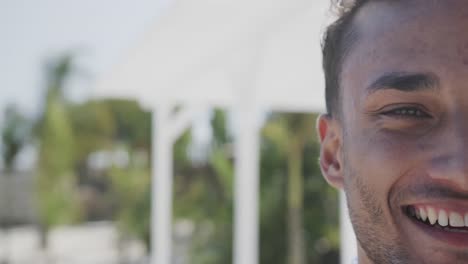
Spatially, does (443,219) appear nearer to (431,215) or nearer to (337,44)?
(431,215)

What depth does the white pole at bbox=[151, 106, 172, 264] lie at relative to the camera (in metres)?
6.40

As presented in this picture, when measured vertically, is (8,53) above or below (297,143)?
above

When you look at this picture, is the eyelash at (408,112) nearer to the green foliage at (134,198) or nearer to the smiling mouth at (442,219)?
the smiling mouth at (442,219)

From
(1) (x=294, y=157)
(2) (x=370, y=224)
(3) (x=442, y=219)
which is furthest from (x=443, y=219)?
(1) (x=294, y=157)

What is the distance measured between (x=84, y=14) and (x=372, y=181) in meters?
33.6

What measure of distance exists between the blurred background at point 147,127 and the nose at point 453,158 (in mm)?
366

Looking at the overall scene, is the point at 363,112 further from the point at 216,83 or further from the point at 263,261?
the point at 263,261

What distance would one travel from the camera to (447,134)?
99 cm

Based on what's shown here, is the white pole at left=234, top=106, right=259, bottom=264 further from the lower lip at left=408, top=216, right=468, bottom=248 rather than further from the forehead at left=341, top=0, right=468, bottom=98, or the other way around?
the lower lip at left=408, top=216, right=468, bottom=248

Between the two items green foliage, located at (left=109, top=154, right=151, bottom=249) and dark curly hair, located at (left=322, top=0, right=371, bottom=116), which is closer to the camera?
dark curly hair, located at (left=322, top=0, right=371, bottom=116)

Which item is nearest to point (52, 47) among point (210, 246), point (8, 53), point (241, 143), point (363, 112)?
point (8, 53)

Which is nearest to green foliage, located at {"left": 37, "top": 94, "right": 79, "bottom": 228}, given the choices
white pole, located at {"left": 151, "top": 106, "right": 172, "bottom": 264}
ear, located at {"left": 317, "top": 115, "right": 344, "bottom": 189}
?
white pole, located at {"left": 151, "top": 106, "right": 172, "bottom": 264}

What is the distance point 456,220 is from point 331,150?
0.30 metres

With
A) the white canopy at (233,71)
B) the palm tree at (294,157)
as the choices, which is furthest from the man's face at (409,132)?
the palm tree at (294,157)
